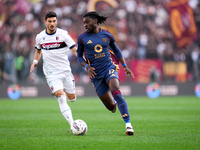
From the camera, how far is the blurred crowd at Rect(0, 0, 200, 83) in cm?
2322

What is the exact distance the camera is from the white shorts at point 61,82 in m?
8.68

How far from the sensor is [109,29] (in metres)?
25.7

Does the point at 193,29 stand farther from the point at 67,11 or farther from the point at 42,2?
the point at 42,2

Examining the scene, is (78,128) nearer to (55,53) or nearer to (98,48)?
(98,48)

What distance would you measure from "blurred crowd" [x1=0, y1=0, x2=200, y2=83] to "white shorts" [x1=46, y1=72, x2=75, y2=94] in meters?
13.7

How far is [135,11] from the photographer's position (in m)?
27.0

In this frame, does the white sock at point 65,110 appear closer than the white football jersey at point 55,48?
Yes

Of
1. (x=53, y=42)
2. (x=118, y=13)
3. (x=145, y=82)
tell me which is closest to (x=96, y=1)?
(x=118, y=13)

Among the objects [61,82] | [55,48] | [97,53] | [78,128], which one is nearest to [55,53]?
[55,48]

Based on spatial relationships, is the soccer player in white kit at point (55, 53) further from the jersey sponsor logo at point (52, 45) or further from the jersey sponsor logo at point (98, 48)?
the jersey sponsor logo at point (98, 48)

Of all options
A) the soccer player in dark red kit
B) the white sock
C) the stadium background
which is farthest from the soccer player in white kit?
the stadium background

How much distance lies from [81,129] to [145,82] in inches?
656

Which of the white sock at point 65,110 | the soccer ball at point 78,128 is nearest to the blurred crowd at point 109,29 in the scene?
the white sock at point 65,110

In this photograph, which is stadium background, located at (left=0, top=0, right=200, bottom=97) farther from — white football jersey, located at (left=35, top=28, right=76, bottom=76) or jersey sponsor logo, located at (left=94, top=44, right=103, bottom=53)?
jersey sponsor logo, located at (left=94, top=44, right=103, bottom=53)
